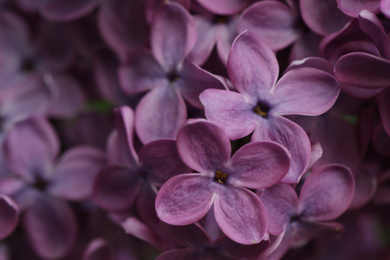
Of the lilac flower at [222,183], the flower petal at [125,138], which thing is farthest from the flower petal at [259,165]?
the flower petal at [125,138]

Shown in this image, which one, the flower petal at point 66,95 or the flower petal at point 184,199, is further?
the flower petal at point 66,95

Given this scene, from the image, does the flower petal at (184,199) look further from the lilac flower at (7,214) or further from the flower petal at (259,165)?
the lilac flower at (7,214)

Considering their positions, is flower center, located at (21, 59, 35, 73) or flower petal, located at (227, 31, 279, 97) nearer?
flower petal, located at (227, 31, 279, 97)

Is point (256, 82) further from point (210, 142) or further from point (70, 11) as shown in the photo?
point (70, 11)

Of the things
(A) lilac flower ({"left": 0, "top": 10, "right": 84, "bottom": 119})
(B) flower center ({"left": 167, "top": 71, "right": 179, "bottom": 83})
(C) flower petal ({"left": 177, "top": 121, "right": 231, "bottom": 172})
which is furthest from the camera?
(A) lilac flower ({"left": 0, "top": 10, "right": 84, "bottom": 119})

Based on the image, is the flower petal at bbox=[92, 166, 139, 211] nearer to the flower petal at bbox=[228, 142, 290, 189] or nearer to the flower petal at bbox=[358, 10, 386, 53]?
the flower petal at bbox=[228, 142, 290, 189]

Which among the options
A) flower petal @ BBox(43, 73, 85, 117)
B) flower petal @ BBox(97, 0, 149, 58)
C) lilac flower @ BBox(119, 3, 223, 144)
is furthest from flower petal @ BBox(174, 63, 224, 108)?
flower petal @ BBox(43, 73, 85, 117)
